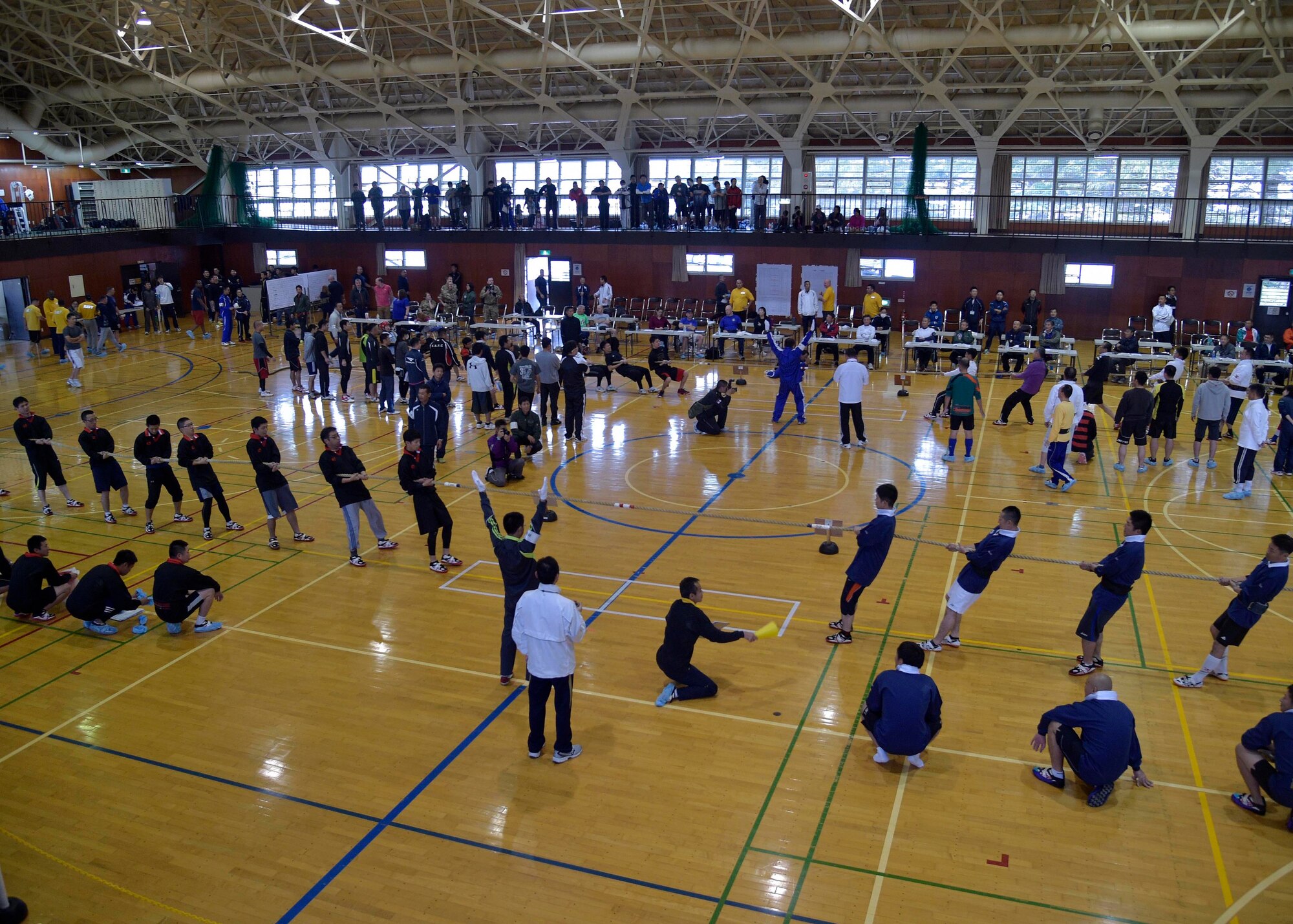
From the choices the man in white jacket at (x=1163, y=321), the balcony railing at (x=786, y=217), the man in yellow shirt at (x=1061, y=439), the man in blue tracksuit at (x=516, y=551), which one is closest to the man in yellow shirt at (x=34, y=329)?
the balcony railing at (x=786, y=217)

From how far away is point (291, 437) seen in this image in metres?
20.1

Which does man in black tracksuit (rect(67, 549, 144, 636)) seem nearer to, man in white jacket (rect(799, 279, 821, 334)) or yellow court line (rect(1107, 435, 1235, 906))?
yellow court line (rect(1107, 435, 1235, 906))

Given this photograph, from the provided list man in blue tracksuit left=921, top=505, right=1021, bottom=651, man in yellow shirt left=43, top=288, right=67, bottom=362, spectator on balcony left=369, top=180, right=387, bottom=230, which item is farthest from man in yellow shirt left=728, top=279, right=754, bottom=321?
man in blue tracksuit left=921, top=505, right=1021, bottom=651

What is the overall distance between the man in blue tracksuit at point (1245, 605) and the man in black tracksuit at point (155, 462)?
1367 centimetres

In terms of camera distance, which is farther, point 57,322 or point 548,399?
point 57,322

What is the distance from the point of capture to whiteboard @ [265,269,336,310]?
35.8 meters

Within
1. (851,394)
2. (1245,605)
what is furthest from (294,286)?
(1245,605)

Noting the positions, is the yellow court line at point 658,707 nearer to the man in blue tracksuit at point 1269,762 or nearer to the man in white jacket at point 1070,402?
the man in blue tracksuit at point 1269,762

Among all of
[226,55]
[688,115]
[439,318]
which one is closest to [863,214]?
[688,115]

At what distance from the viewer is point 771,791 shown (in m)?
8.17

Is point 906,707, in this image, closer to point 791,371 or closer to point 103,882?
point 103,882

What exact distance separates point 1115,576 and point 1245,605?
3.98 ft

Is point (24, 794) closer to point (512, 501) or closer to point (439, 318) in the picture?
point (512, 501)

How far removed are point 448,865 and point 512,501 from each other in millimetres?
8869
